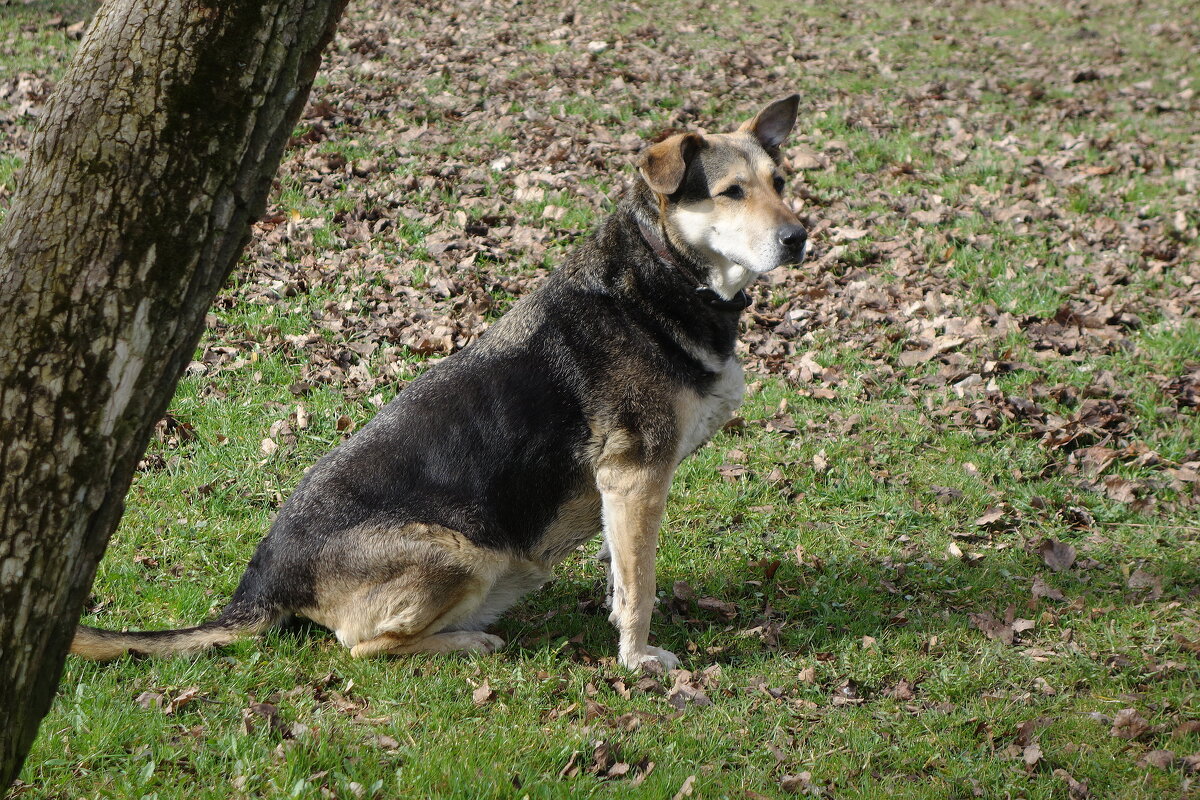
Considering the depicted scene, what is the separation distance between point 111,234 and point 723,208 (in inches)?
124

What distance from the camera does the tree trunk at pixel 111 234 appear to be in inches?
102

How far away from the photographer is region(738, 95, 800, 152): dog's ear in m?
5.47

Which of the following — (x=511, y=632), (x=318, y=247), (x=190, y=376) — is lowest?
(x=511, y=632)

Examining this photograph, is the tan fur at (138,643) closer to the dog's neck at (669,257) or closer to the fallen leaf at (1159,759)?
the dog's neck at (669,257)

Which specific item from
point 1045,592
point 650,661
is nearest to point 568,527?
point 650,661

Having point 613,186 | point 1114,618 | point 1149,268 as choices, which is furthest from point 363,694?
point 1149,268

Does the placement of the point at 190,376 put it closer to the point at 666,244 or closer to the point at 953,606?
the point at 666,244

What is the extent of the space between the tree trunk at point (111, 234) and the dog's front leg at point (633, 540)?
8.54 feet

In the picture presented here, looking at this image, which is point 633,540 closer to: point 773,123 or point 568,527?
point 568,527

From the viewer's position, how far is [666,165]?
16.2 feet

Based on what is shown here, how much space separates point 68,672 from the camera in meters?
4.49

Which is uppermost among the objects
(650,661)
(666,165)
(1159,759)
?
(666,165)

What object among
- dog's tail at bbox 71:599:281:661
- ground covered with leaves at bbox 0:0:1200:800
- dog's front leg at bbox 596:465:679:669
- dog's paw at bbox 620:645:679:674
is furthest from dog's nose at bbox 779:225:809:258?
dog's tail at bbox 71:599:281:661

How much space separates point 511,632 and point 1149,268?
7308 millimetres
